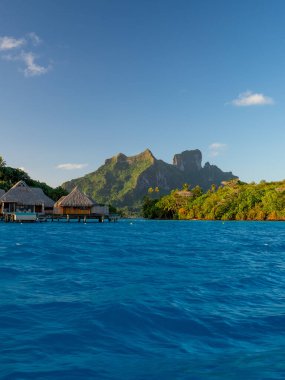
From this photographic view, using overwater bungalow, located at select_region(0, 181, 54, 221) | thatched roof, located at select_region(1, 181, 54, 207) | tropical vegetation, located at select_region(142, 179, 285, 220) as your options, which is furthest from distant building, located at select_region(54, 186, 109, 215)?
tropical vegetation, located at select_region(142, 179, 285, 220)

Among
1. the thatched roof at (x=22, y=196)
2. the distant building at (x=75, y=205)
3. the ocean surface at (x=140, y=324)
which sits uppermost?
the thatched roof at (x=22, y=196)

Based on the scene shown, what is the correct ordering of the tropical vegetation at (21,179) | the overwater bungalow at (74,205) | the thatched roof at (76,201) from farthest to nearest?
the tropical vegetation at (21,179)
the overwater bungalow at (74,205)
the thatched roof at (76,201)

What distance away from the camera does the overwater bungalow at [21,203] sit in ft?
177

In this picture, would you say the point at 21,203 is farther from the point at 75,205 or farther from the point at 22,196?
the point at 75,205

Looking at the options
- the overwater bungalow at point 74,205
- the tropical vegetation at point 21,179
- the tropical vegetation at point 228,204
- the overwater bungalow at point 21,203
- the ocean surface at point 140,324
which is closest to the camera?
the ocean surface at point 140,324

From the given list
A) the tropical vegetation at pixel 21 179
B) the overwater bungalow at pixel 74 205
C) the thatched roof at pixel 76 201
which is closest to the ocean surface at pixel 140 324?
the thatched roof at pixel 76 201

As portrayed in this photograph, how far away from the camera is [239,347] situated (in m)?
5.52

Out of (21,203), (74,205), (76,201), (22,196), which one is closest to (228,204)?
(76,201)

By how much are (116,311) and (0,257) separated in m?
9.34

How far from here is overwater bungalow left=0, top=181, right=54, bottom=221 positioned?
53906 mm

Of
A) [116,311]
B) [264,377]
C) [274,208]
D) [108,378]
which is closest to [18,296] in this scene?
[116,311]

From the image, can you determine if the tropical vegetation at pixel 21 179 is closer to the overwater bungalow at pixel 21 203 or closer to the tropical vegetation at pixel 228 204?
the overwater bungalow at pixel 21 203

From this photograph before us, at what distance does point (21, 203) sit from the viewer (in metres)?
55.5

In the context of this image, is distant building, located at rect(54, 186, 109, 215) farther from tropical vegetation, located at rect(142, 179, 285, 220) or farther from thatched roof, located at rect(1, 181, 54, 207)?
tropical vegetation, located at rect(142, 179, 285, 220)
